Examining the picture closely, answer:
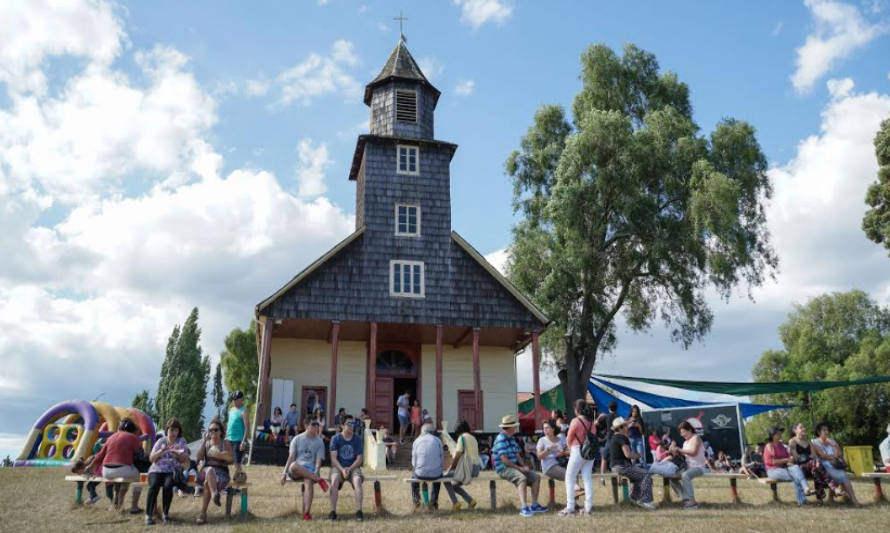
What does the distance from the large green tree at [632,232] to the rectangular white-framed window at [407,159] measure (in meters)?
5.10

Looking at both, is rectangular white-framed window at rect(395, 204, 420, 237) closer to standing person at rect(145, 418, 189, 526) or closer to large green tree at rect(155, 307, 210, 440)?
standing person at rect(145, 418, 189, 526)

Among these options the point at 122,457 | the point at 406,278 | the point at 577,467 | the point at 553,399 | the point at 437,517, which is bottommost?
the point at 437,517

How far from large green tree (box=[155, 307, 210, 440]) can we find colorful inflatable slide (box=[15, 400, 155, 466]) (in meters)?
20.1

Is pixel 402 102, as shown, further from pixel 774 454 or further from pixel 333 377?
pixel 774 454

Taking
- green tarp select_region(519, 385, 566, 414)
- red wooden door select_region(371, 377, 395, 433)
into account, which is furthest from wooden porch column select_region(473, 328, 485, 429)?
green tarp select_region(519, 385, 566, 414)

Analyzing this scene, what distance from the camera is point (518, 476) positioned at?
10.1m

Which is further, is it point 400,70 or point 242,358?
point 242,358

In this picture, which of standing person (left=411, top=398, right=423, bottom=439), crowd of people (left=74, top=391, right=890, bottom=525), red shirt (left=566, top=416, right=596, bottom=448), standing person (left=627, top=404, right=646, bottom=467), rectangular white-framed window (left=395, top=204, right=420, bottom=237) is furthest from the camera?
rectangular white-framed window (left=395, top=204, right=420, bottom=237)

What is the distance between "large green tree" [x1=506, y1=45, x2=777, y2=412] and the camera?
24734mm

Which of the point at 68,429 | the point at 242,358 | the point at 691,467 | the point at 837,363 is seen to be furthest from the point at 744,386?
the point at 242,358

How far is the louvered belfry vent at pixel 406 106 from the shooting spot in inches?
992

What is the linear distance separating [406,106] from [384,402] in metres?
10.7

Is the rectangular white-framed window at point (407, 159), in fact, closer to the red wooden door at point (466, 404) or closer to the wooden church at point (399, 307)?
the wooden church at point (399, 307)

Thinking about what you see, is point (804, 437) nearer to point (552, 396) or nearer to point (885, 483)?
point (885, 483)
